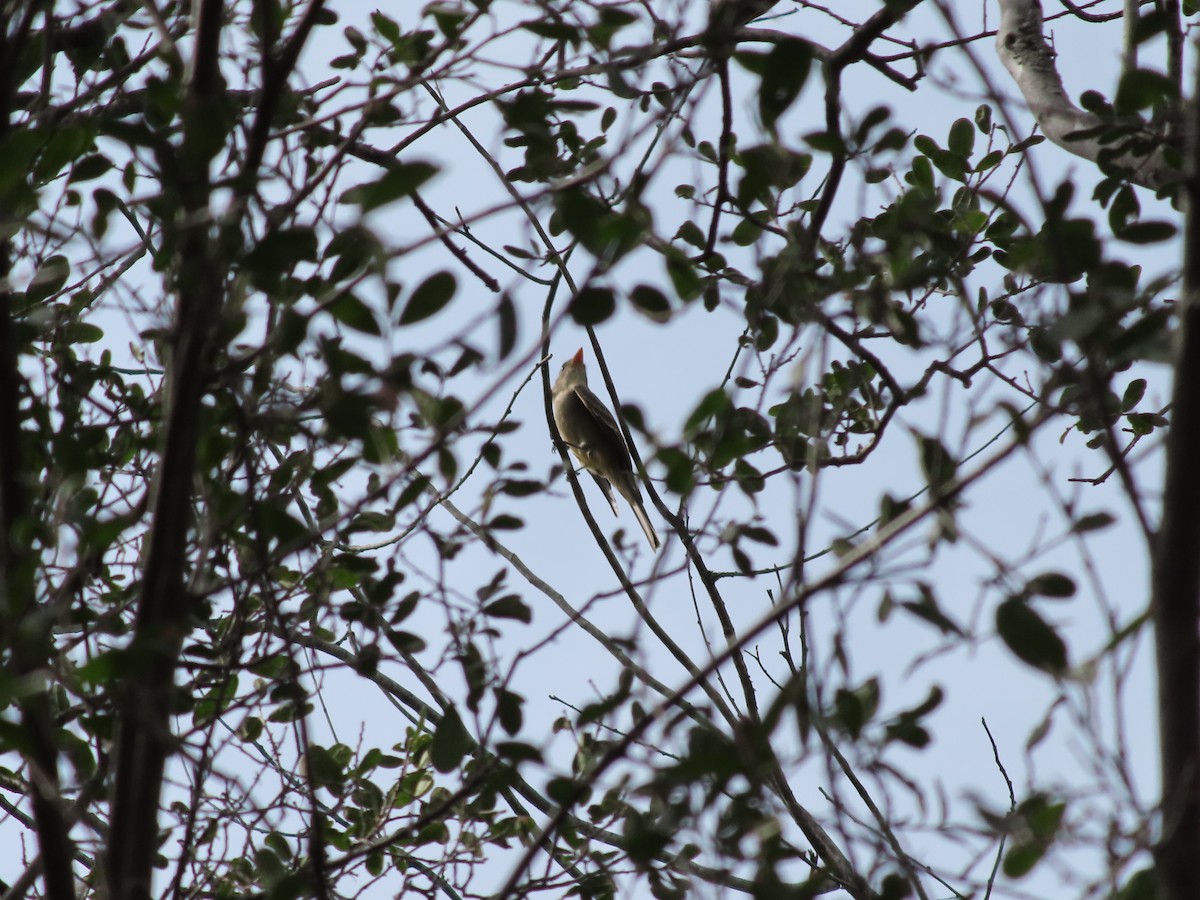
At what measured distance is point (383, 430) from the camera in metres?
2.09

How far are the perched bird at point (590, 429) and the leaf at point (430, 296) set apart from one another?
19.3 ft

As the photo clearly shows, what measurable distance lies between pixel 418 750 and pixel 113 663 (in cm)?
191

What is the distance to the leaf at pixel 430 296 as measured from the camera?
1805mm

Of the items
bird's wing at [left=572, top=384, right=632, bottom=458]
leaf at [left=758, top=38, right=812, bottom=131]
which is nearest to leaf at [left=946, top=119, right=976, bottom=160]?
leaf at [left=758, top=38, right=812, bottom=131]

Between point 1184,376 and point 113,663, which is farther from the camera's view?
point 113,663

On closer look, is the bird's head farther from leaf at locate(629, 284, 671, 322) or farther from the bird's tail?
leaf at locate(629, 284, 671, 322)

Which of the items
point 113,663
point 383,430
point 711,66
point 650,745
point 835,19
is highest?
point 835,19

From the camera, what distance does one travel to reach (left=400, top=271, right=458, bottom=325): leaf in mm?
1805

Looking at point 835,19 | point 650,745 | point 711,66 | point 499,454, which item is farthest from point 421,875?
point 835,19

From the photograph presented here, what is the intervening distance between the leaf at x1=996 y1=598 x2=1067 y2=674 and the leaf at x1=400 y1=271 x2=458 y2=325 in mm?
826

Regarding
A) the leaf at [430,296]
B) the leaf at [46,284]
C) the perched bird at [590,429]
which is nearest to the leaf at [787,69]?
the leaf at [430,296]

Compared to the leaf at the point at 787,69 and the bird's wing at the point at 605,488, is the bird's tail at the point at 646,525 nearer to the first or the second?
the bird's wing at the point at 605,488

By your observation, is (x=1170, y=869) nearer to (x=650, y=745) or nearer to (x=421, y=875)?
(x=650, y=745)

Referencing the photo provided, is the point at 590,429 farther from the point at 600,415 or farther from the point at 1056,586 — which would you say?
the point at 1056,586
